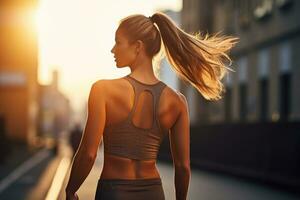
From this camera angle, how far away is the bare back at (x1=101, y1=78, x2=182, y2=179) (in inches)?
142

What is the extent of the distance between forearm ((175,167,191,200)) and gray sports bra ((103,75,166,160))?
210 millimetres

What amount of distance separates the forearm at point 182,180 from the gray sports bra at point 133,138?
21cm

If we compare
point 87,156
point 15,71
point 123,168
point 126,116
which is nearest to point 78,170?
point 87,156

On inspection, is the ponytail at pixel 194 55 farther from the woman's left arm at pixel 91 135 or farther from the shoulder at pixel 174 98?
the woman's left arm at pixel 91 135

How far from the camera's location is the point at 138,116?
3.66m

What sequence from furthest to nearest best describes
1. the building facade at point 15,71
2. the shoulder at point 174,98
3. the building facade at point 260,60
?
the building facade at point 15,71, the building facade at point 260,60, the shoulder at point 174,98

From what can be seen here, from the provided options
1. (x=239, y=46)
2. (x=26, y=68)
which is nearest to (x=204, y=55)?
(x=239, y=46)

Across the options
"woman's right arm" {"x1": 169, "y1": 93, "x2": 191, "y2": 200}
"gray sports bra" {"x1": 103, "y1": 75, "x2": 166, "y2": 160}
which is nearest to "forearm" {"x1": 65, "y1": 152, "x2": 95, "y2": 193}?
"gray sports bra" {"x1": 103, "y1": 75, "x2": 166, "y2": 160}

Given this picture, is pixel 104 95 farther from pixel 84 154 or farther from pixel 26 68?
pixel 26 68

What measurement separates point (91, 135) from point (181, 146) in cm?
45

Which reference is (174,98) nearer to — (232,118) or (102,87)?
(102,87)

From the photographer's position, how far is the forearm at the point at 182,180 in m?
3.87

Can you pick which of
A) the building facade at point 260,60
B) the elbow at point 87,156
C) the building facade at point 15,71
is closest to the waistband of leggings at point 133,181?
the elbow at point 87,156

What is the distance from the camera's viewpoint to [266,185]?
22953 millimetres
